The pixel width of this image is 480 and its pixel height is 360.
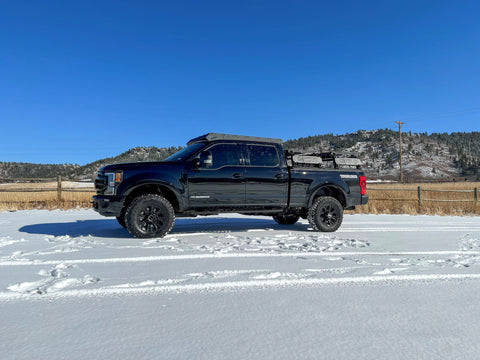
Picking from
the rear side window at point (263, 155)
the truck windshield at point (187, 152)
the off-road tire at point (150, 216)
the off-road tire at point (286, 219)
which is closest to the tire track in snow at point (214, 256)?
the off-road tire at point (150, 216)

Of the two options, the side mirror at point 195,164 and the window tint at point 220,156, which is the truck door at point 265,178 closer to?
the window tint at point 220,156

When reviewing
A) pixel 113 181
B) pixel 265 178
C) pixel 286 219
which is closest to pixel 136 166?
pixel 113 181

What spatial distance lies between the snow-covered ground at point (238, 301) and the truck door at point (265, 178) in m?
1.55

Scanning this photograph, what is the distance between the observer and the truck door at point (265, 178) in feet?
20.8

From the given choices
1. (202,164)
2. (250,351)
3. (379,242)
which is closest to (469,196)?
(379,242)

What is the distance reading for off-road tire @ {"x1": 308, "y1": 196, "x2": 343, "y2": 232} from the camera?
6.70 m

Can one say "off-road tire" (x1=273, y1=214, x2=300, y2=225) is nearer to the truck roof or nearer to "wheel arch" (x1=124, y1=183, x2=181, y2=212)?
the truck roof

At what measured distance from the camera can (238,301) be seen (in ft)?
8.25

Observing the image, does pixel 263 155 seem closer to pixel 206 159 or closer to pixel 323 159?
pixel 206 159

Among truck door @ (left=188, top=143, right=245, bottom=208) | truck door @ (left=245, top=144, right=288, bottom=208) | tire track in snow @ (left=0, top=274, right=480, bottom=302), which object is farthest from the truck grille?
tire track in snow @ (left=0, top=274, right=480, bottom=302)

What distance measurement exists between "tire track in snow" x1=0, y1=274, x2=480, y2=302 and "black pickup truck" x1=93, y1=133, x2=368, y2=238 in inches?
115

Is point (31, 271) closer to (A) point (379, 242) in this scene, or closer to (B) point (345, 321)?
(B) point (345, 321)

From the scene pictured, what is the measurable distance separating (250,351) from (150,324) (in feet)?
2.35

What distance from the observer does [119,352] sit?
1.71 meters
